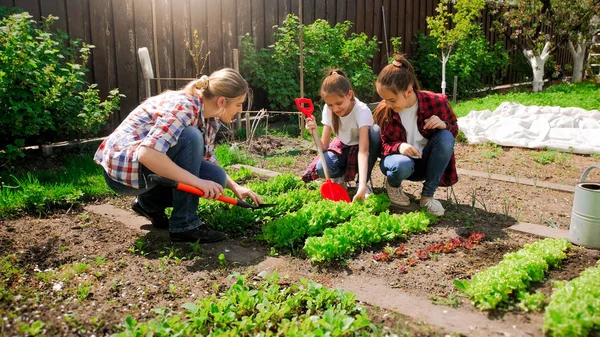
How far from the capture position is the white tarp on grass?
6109 millimetres

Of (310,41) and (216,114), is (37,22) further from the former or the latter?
(310,41)

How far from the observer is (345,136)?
13.7ft

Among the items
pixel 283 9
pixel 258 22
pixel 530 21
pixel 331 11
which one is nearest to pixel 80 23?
pixel 258 22

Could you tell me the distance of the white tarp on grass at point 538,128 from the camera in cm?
611

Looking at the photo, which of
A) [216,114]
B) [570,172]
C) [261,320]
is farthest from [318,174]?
[570,172]

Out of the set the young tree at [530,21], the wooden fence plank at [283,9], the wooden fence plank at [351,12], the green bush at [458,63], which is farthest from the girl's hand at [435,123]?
the young tree at [530,21]

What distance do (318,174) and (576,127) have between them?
414 centimetres

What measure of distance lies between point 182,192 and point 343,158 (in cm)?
147

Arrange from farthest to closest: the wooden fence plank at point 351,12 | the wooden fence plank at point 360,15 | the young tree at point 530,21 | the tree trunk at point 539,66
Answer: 1. the tree trunk at point 539,66
2. the young tree at point 530,21
3. the wooden fence plank at point 360,15
4. the wooden fence plank at point 351,12

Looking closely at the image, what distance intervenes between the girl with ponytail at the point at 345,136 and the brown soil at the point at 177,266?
699mm

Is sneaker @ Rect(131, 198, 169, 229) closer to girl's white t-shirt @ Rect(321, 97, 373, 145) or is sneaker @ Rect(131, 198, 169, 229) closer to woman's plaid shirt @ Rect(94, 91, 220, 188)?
woman's plaid shirt @ Rect(94, 91, 220, 188)

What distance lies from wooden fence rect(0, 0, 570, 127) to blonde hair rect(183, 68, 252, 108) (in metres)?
3.34

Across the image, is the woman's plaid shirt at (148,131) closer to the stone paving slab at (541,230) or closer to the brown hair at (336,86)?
the brown hair at (336,86)

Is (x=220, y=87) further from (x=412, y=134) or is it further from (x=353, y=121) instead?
(x=412, y=134)
